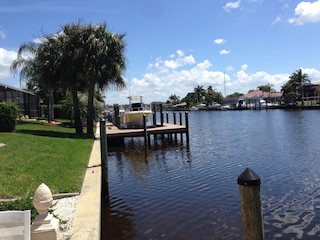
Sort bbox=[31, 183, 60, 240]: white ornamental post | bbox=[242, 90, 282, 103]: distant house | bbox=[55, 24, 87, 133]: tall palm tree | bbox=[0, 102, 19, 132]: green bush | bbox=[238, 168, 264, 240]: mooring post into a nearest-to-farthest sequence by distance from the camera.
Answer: bbox=[238, 168, 264, 240]: mooring post < bbox=[31, 183, 60, 240]: white ornamental post < bbox=[0, 102, 19, 132]: green bush < bbox=[55, 24, 87, 133]: tall palm tree < bbox=[242, 90, 282, 103]: distant house

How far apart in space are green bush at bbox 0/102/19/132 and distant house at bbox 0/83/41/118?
13.1 m

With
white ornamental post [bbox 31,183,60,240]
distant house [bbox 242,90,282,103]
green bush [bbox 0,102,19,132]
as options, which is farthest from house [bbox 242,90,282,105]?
white ornamental post [bbox 31,183,60,240]

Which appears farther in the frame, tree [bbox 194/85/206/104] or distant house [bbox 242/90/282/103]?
tree [bbox 194/85/206/104]

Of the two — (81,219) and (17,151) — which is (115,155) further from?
(81,219)

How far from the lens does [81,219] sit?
6566mm

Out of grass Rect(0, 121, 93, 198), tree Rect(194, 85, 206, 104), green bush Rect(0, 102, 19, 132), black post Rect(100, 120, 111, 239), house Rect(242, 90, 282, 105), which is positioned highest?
tree Rect(194, 85, 206, 104)

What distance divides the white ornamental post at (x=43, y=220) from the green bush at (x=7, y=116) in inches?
639

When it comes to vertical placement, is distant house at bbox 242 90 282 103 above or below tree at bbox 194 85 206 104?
below

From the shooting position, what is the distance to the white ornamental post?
5.00 m

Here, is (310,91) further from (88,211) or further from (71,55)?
(88,211)

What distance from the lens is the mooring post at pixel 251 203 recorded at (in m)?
4.02

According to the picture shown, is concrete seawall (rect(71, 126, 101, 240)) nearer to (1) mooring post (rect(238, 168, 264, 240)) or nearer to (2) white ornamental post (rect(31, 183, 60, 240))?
(2) white ornamental post (rect(31, 183, 60, 240))

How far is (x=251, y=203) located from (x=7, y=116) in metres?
18.7

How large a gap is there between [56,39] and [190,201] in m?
19.9
